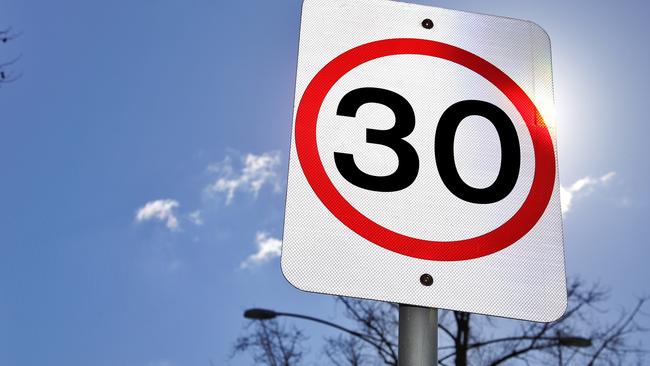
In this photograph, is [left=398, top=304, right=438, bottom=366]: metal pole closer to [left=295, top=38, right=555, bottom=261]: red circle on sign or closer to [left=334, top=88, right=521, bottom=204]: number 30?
[left=295, top=38, right=555, bottom=261]: red circle on sign

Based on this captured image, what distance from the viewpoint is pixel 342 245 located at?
180 cm

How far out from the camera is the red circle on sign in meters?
1.82

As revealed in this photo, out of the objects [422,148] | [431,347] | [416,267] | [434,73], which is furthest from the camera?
[434,73]

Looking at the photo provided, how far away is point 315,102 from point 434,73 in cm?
36

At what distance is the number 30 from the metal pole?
1.06ft

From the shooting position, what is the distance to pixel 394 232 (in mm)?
1821

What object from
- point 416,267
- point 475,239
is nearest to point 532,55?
point 475,239

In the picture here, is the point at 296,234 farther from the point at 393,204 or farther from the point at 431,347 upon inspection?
the point at 431,347

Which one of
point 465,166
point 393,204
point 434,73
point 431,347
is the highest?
point 434,73

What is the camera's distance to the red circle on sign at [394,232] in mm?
1819

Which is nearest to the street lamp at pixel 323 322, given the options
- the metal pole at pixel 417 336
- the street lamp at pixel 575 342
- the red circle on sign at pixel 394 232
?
the street lamp at pixel 575 342

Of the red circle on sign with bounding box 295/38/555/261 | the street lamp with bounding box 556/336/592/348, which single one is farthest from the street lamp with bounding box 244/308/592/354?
the red circle on sign with bounding box 295/38/555/261

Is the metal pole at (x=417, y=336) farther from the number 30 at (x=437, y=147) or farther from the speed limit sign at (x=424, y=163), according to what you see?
the number 30 at (x=437, y=147)

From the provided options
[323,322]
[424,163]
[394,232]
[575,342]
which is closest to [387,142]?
[424,163]
